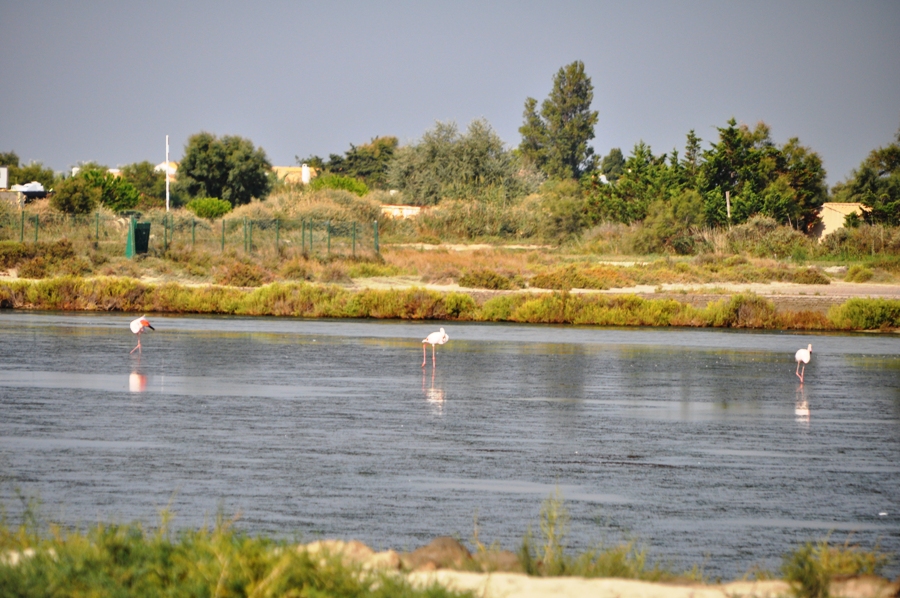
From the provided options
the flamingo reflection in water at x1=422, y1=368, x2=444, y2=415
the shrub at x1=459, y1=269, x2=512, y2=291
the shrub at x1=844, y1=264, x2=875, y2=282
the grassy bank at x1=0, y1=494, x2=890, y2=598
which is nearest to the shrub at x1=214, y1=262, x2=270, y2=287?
the shrub at x1=459, y1=269, x2=512, y2=291

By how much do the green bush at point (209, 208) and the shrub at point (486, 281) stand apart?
30863 mm

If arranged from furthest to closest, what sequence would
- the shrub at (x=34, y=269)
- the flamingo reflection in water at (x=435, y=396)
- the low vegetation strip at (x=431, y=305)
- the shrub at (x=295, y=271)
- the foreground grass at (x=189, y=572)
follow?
1. the shrub at (x=295, y=271)
2. the shrub at (x=34, y=269)
3. the low vegetation strip at (x=431, y=305)
4. the flamingo reflection in water at (x=435, y=396)
5. the foreground grass at (x=189, y=572)

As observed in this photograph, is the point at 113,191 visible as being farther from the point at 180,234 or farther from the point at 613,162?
the point at 613,162

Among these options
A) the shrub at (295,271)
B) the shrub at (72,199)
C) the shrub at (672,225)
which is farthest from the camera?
the shrub at (672,225)

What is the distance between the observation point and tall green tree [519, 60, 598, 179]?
126750mm

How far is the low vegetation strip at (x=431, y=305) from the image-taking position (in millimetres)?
31016

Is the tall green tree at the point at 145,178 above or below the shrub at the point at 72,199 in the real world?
above

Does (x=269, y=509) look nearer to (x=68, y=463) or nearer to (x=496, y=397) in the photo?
(x=68, y=463)

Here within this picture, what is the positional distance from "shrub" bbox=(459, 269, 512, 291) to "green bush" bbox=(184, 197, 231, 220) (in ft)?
101

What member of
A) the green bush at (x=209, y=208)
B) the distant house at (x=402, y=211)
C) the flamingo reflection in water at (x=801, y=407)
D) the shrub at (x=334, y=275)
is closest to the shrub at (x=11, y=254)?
the shrub at (x=334, y=275)

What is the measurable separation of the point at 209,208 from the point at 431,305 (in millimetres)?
37267

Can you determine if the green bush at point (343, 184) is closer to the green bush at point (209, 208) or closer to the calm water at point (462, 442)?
the green bush at point (209, 208)

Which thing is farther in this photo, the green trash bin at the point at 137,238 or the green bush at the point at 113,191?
the green bush at the point at 113,191

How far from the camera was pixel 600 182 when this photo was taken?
77.0 m
